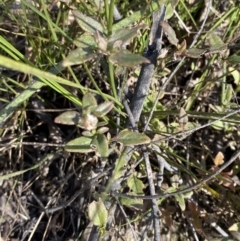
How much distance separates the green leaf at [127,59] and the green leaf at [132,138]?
6.5 inches

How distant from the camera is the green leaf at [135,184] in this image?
3.40 ft

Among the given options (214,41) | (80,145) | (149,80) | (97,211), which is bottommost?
(97,211)

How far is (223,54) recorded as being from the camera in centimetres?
123

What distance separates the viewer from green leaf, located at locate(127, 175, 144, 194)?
1.04 metres

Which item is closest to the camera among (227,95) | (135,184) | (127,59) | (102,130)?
(127,59)

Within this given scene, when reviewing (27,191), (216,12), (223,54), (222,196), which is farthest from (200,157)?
(27,191)

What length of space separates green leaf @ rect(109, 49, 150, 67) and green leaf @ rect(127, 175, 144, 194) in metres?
0.39

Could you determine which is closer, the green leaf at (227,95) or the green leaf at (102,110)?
the green leaf at (102,110)

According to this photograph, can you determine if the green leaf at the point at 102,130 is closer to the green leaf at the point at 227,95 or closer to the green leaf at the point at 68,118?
the green leaf at the point at 68,118

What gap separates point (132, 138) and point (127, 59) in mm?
180

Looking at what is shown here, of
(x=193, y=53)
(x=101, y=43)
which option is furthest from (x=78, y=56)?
(x=193, y=53)

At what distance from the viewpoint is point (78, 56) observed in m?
0.74

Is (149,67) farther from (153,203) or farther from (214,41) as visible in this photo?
(153,203)

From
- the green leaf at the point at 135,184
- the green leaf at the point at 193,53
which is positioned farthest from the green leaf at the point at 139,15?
the green leaf at the point at 135,184
